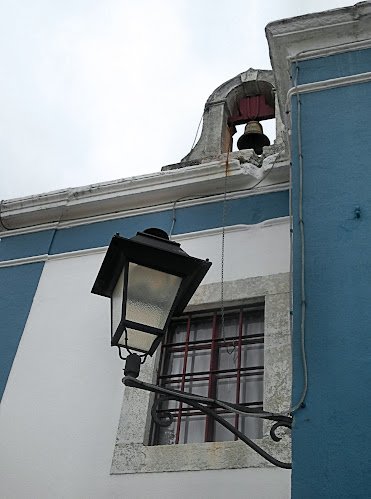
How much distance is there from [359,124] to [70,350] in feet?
10.1

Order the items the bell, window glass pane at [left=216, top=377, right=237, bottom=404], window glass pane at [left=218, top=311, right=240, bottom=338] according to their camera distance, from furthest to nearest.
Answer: the bell
window glass pane at [left=218, top=311, right=240, bottom=338]
window glass pane at [left=216, top=377, right=237, bottom=404]

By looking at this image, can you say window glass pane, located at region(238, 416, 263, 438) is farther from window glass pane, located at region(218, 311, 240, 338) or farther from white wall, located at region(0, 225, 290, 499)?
window glass pane, located at region(218, 311, 240, 338)

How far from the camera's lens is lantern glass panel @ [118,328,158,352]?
3.52 meters

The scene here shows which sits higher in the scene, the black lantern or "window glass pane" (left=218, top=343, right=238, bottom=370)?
"window glass pane" (left=218, top=343, right=238, bottom=370)

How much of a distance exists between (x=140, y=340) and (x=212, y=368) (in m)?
1.96

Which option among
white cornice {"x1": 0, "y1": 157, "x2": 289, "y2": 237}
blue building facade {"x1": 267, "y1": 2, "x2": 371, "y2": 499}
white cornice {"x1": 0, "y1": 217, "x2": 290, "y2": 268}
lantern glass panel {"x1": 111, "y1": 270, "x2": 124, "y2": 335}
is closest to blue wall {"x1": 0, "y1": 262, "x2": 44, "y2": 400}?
white cornice {"x1": 0, "y1": 217, "x2": 290, "y2": 268}

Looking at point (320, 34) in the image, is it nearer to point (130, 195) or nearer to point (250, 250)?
point (250, 250)

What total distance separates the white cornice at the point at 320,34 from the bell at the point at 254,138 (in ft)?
7.22

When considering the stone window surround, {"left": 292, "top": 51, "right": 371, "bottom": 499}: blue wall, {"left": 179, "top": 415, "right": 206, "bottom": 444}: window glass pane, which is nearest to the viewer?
{"left": 292, "top": 51, "right": 371, "bottom": 499}: blue wall

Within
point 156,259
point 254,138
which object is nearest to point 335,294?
point 156,259

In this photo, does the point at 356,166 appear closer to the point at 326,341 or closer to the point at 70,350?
the point at 326,341

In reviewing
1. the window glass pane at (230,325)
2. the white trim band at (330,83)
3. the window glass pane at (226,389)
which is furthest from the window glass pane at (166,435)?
the white trim band at (330,83)

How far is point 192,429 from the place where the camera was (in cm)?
513

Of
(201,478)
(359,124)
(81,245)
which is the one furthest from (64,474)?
(359,124)
